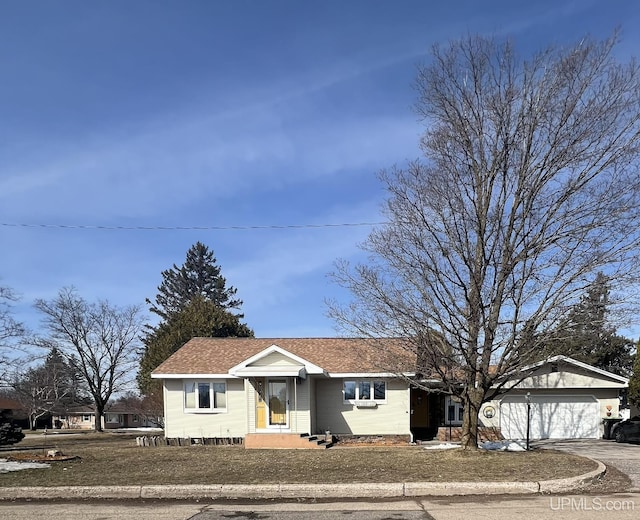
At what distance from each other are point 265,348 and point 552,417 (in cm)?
1281

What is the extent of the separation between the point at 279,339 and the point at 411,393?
23.4 feet

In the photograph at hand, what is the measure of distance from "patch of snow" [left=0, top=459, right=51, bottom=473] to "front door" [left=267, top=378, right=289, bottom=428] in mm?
9394

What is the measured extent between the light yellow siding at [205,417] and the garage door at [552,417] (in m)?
11.1

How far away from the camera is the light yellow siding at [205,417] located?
22.9 meters

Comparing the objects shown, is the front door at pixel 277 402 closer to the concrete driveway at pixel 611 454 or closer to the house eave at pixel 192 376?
the house eave at pixel 192 376

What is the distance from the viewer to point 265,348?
25.2 meters

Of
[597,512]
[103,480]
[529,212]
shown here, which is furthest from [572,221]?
[103,480]

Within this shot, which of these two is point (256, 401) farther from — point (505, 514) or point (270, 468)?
point (505, 514)

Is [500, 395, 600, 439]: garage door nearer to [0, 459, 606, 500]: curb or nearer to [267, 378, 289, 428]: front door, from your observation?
[267, 378, 289, 428]: front door

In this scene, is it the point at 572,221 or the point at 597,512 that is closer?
the point at 597,512

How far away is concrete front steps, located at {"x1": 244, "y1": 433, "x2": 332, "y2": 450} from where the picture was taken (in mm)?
20344

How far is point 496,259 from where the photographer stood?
15.9 meters

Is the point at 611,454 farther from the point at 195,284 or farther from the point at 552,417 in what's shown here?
the point at 195,284

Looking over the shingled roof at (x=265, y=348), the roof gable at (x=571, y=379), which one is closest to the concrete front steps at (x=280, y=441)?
the shingled roof at (x=265, y=348)
